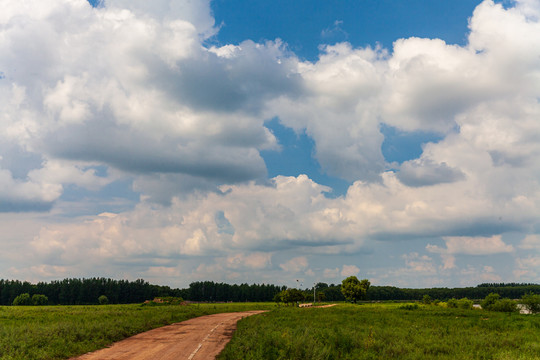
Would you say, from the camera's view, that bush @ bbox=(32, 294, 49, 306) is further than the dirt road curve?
Yes

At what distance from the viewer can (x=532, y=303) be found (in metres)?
78.1

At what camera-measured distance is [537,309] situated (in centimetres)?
7769

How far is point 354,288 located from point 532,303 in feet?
192

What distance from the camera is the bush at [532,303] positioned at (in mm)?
77294

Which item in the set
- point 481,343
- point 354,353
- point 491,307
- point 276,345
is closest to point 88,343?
point 276,345

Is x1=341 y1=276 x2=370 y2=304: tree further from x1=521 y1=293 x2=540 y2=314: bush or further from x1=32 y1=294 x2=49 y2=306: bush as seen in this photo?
x1=32 y1=294 x2=49 y2=306: bush

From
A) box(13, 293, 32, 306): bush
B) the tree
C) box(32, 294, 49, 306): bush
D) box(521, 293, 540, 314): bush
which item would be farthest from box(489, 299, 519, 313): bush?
box(13, 293, 32, 306): bush

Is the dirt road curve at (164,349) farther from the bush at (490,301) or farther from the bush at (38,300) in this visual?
the bush at (38,300)

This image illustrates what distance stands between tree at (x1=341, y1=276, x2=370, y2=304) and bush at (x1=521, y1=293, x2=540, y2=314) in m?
55.1

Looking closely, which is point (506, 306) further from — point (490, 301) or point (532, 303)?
point (490, 301)

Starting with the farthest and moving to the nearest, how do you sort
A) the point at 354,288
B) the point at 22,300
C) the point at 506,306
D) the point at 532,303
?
the point at 22,300
the point at 354,288
the point at 532,303
the point at 506,306

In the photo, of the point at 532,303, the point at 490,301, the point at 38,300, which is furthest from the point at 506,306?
the point at 38,300

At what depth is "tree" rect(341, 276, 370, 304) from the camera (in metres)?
129

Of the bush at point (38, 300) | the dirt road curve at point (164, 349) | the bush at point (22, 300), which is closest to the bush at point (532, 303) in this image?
the dirt road curve at point (164, 349)
